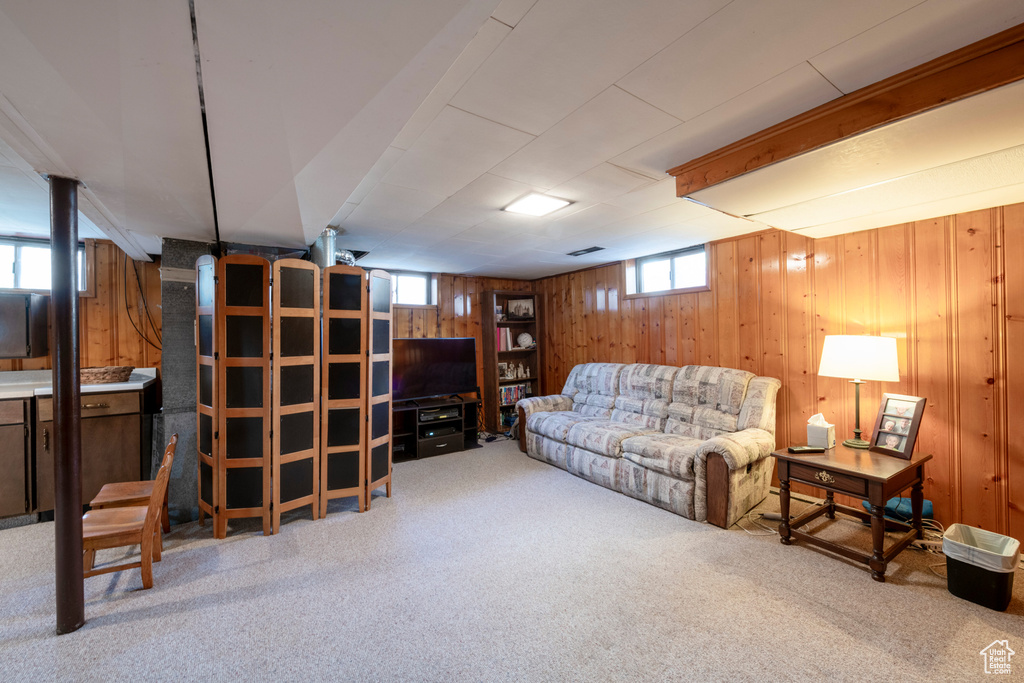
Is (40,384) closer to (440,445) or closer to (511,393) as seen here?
(440,445)

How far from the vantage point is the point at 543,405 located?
4.98m

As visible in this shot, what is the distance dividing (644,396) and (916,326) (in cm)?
215

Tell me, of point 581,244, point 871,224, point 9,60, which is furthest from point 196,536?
A: point 871,224

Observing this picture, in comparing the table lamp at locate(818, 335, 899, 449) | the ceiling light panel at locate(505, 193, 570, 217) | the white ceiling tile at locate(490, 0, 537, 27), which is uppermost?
the ceiling light panel at locate(505, 193, 570, 217)

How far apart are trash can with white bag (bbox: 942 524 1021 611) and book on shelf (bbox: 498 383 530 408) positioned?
443 centimetres

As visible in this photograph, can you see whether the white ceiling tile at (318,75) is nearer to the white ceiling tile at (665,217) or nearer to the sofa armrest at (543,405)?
the white ceiling tile at (665,217)

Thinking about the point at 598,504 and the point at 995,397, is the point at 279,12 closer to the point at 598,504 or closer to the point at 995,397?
the point at 598,504

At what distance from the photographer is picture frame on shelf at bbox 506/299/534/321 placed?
613cm

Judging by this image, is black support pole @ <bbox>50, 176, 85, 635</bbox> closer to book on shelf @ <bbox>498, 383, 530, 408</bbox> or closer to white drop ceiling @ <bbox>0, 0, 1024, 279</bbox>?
white drop ceiling @ <bbox>0, 0, 1024, 279</bbox>

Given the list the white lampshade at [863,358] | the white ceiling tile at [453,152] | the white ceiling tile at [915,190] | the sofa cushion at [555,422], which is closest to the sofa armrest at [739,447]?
the white lampshade at [863,358]

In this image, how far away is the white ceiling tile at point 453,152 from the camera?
1827 millimetres

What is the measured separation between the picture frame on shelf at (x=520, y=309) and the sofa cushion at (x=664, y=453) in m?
2.88

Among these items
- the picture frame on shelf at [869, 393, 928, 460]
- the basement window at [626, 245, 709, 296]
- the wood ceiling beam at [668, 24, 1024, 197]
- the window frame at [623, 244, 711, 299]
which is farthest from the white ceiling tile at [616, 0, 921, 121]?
the basement window at [626, 245, 709, 296]

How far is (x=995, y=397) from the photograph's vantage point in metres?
2.57
